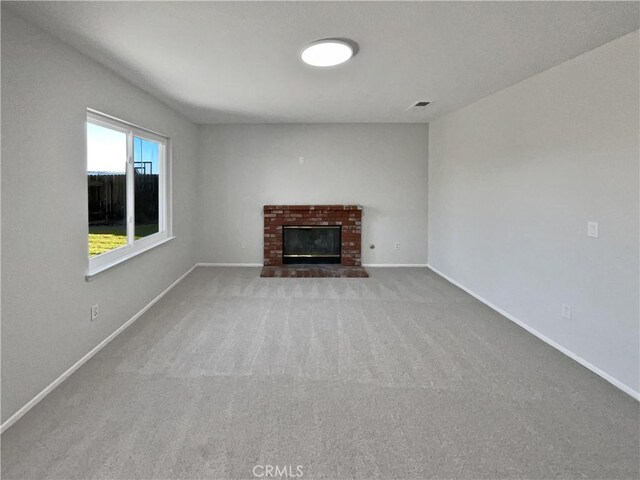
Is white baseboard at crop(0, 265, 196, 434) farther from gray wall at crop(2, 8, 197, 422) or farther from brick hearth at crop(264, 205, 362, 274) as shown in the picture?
brick hearth at crop(264, 205, 362, 274)

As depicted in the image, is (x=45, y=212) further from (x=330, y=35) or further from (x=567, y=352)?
(x=567, y=352)

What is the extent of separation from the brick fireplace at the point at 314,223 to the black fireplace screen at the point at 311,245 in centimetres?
10

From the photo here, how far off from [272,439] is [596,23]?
3.05m

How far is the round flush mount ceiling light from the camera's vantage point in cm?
260

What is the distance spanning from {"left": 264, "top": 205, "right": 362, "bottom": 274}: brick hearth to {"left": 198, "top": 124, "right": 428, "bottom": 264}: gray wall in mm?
150

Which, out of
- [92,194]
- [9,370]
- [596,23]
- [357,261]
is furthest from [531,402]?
[357,261]

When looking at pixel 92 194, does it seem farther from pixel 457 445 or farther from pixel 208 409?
pixel 457 445

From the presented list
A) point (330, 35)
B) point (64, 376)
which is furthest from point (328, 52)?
point (64, 376)

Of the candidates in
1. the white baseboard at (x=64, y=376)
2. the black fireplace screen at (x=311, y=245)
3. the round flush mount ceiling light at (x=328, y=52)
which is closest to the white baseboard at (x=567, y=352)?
the black fireplace screen at (x=311, y=245)

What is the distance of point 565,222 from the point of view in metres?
3.04

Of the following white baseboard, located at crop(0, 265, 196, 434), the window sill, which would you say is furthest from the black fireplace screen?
white baseboard, located at crop(0, 265, 196, 434)

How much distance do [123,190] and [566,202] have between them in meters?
4.02

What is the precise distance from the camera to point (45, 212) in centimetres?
241

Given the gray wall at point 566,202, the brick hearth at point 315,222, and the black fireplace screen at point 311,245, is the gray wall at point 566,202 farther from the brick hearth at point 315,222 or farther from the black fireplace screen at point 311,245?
the black fireplace screen at point 311,245
